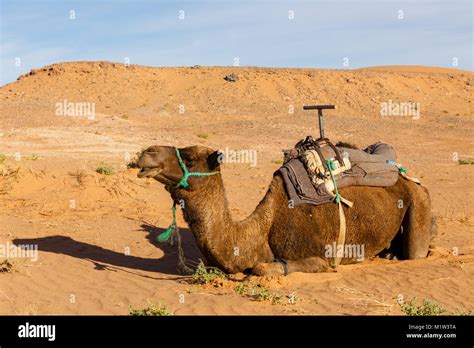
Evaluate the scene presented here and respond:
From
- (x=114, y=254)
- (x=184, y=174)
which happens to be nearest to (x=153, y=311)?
(x=184, y=174)

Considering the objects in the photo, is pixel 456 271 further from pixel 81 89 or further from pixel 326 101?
pixel 81 89

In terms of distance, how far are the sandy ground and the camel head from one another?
1.37m

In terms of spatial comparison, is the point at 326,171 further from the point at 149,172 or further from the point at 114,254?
the point at 114,254

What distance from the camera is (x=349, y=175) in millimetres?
9023

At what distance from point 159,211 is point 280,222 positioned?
579cm

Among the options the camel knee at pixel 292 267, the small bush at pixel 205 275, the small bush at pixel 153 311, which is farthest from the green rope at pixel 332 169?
the small bush at pixel 153 311

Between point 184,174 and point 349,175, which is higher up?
point 184,174

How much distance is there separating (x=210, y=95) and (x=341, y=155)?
45.6 metres

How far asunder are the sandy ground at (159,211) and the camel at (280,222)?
289 mm

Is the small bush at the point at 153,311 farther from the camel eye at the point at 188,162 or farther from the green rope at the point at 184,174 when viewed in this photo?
the camel eye at the point at 188,162

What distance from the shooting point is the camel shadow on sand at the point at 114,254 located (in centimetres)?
959

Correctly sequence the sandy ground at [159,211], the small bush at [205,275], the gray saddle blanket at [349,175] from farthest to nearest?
the gray saddle blanket at [349,175], the small bush at [205,275], the sandy ground at [159,211]

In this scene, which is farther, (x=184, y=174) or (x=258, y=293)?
(x=184, y=174)
